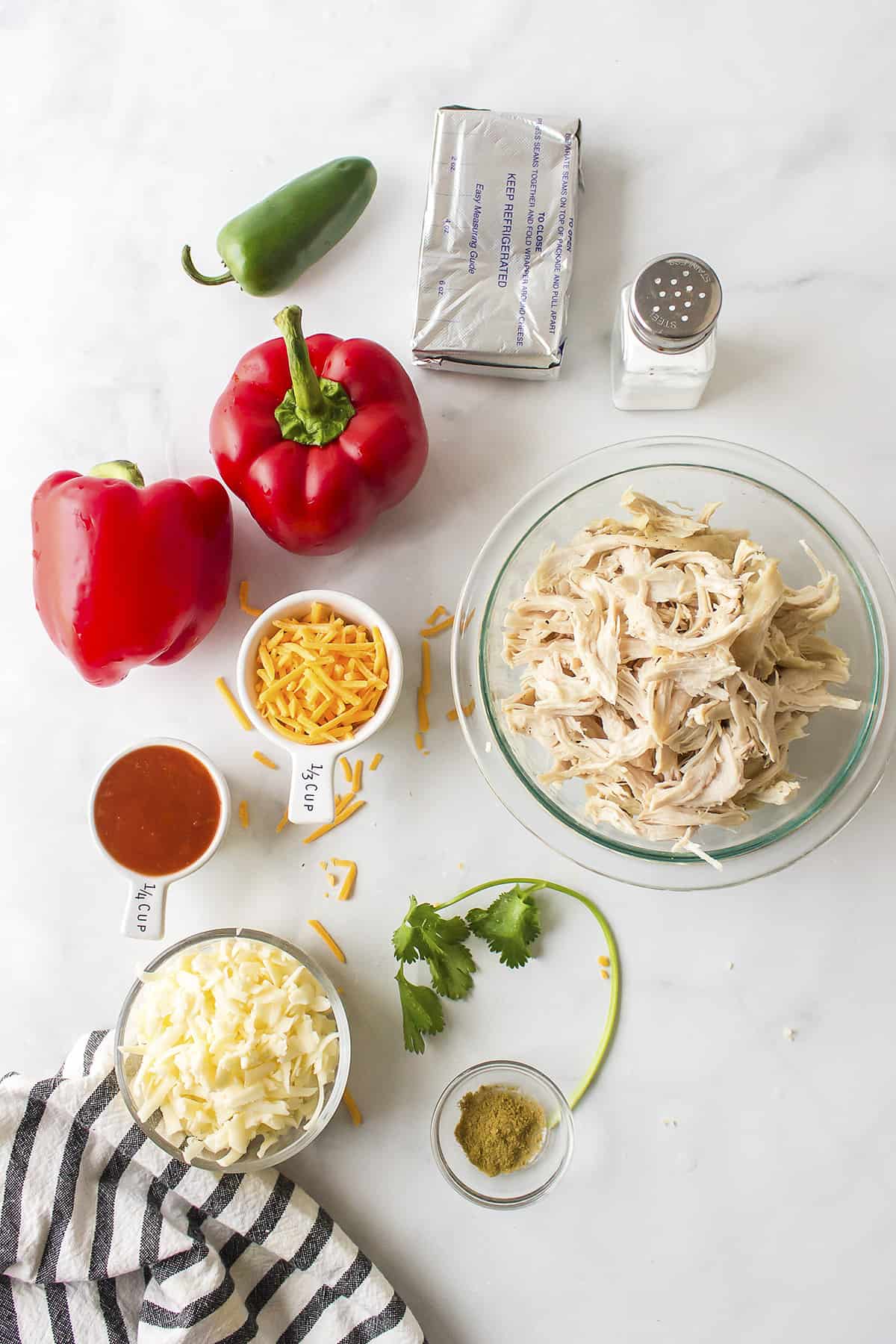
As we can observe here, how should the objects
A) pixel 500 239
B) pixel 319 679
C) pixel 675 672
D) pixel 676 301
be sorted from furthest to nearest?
pixel 500 239 < pixel 319 679 < pixel 676 301 < pixel 675 672

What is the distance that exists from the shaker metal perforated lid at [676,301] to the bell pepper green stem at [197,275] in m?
0.70

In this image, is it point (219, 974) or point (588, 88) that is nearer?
point (219, 974)

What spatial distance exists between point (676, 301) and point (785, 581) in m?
0.43

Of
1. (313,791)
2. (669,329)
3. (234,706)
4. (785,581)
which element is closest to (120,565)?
(234,706)

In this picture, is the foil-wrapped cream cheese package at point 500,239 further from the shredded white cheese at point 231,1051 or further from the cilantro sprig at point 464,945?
the shredded white cheese at point 231,1051

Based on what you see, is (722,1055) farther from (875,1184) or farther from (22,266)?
(22,266)

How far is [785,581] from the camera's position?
149 centimetres

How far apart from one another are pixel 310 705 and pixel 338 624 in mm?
134

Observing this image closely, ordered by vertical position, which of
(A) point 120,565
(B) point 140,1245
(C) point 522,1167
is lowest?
(B) point 140,1245

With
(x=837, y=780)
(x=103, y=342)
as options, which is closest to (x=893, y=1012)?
(x=837, y=780)

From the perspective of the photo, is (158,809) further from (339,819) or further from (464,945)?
(464,945)

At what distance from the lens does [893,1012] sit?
1617mm

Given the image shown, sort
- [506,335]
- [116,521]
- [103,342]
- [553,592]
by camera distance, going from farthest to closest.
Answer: [103,342]
[506,335]
[116,521]
[553,592]

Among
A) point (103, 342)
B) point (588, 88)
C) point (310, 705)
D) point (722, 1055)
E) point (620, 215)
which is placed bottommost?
point (722, 1055)
